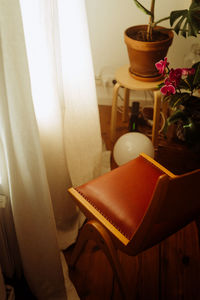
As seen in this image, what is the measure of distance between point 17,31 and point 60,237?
101 centimetres

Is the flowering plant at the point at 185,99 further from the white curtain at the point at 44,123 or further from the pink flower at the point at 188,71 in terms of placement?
the white curtain at the point at 44,123

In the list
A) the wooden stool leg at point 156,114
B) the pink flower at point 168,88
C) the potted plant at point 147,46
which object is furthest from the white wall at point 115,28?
the pink flower at point 168,88

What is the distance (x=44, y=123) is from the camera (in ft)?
3.93

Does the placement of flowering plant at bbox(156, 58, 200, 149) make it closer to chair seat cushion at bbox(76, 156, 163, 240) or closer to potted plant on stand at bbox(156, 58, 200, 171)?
potted plant on stand at bbox(156, 58, 200, 171)

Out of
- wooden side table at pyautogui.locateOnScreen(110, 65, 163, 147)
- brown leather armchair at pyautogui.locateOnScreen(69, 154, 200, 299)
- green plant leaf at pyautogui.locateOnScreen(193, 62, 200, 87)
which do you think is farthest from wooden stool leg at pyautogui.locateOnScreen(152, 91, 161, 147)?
brown leather armchair at pyautogui.locateOnScreen(69, 154, 200, 299)

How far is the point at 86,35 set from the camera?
132cm

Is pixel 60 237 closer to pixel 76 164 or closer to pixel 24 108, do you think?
pixel 76 164

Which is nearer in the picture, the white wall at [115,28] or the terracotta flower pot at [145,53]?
the terracotta flower pot at [145,53]

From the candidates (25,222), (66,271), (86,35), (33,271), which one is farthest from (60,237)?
(86,35)

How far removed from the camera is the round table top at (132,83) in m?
1.74

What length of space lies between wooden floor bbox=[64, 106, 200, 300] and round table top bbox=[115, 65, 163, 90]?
0.79m

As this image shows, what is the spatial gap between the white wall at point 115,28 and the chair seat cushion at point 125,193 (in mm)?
1039

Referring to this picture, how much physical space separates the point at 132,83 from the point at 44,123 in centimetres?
75

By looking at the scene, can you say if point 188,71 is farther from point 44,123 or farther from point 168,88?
point 44,123
